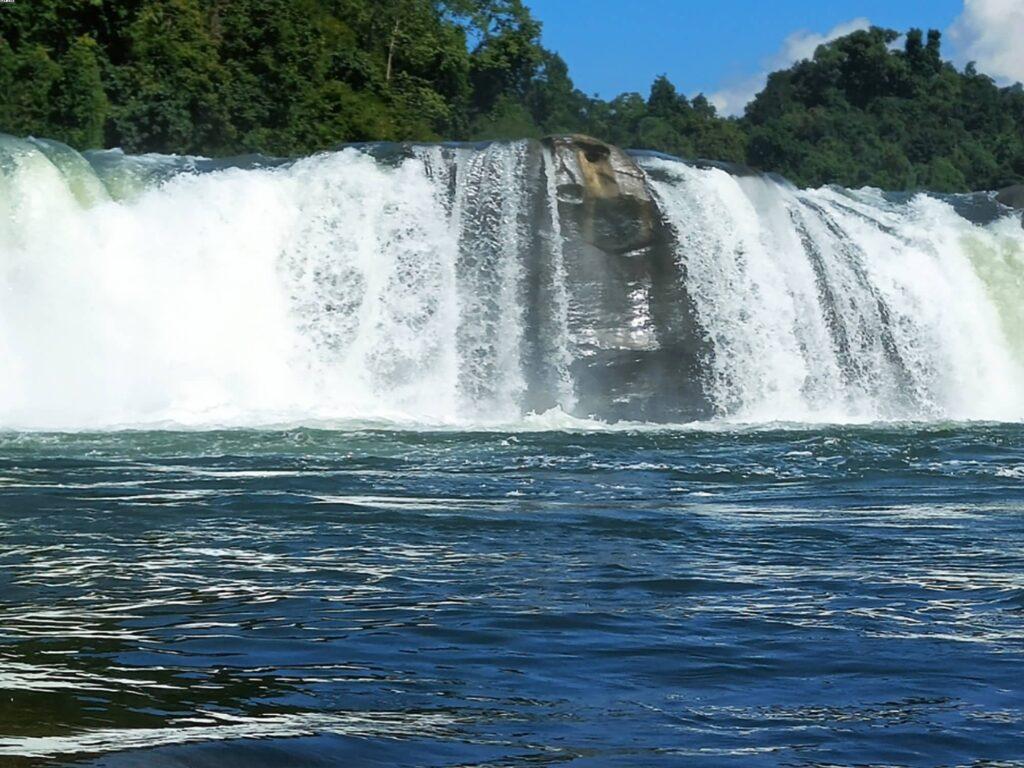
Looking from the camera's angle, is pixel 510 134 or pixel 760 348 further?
pixel 510 134

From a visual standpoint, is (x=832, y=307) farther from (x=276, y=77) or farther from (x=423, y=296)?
(x=276, y=77)

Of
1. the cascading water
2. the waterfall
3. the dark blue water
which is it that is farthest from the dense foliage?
the dark blue water

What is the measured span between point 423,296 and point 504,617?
12.5 meters

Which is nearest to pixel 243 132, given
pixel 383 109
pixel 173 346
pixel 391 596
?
pixel 383 109

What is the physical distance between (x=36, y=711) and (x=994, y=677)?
103 inches

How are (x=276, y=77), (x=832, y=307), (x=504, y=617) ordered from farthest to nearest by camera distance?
(x=276, y=77), (x=832, y=307), (x=504, y=617)

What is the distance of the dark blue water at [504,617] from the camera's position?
14.1 feet

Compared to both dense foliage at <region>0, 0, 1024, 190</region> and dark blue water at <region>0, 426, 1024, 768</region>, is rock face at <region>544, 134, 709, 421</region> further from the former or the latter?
dense foliage at <region>0, 0, 1024, 190</region>

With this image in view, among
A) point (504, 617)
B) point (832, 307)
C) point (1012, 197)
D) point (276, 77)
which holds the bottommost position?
point (504, 617)

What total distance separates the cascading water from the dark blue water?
19.7 feet

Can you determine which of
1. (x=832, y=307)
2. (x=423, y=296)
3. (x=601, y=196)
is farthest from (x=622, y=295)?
(x=832, y=307)

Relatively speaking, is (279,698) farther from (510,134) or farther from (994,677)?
(510,134)

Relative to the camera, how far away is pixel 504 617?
6.02 m

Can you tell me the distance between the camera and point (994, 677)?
5.12 metres
